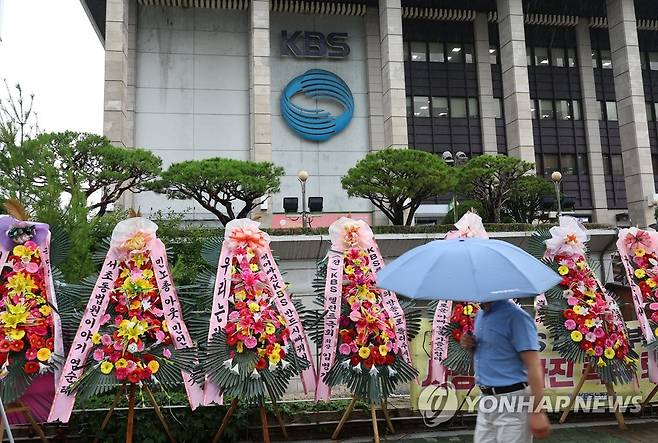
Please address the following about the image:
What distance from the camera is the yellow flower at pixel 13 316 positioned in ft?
16.6

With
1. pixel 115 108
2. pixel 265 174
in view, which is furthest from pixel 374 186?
pixel 115 108

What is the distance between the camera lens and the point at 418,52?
3506 centimetres

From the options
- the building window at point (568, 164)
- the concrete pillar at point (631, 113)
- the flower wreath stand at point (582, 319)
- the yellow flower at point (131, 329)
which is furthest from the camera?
the building window at point (568, 164)

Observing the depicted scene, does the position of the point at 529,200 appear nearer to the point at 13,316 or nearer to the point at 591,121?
the point at 591,121

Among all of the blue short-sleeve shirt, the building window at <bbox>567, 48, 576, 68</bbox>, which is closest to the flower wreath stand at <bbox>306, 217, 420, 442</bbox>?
the blue short-sleeve shirt

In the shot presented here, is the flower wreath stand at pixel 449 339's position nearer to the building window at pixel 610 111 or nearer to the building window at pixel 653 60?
the building window at pixel 610 111

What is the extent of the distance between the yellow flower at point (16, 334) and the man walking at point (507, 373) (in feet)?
13.8

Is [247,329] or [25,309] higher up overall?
[25,309]

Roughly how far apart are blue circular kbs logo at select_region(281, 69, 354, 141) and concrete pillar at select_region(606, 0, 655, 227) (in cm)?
1648

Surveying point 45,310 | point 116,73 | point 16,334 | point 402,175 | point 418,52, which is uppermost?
point 418,52

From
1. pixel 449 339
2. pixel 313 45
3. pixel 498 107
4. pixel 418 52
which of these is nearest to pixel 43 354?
pixel 449 339

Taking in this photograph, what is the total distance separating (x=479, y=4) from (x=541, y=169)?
11.9 meters

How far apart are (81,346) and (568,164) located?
37.1 m

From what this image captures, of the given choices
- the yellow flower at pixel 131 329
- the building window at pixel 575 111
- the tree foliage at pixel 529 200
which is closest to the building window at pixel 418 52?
the building window at pixel 575 111
